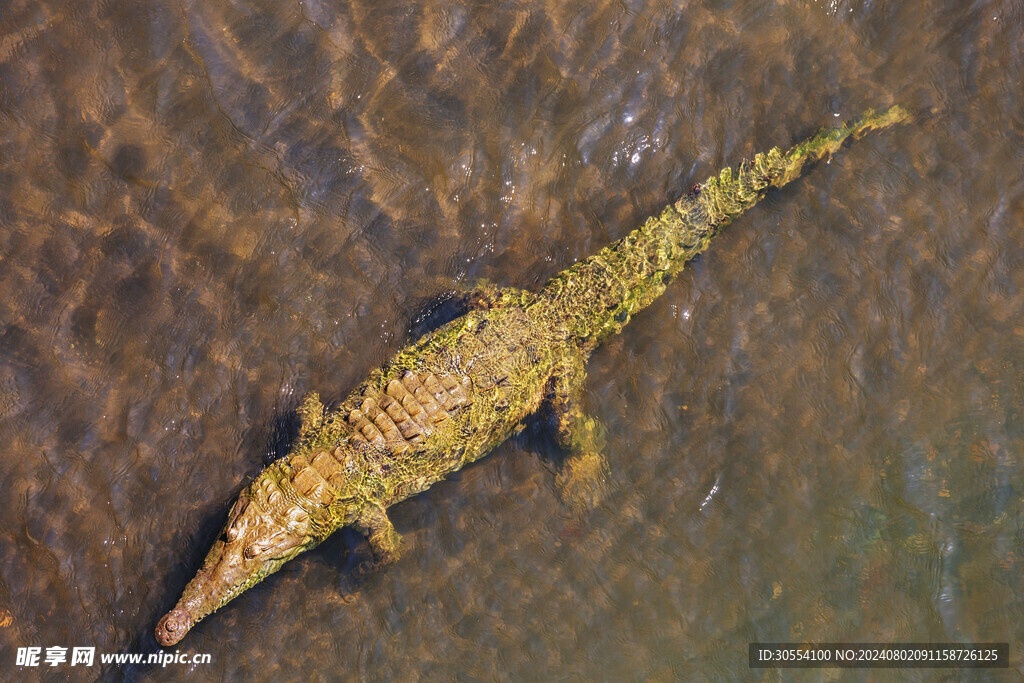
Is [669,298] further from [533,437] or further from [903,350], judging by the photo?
[903,350]

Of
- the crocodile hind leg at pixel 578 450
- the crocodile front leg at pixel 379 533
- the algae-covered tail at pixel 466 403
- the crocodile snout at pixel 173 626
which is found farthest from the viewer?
the crocodile hind leg at pixel 578 450

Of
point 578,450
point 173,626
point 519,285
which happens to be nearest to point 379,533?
point 173,626

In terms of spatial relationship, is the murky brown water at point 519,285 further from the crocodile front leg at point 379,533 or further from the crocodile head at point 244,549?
the crocodile head at point 244,549

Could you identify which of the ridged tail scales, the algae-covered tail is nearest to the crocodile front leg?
the algae-covered tail

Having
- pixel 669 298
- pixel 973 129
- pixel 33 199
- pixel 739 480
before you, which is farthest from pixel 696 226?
pixel 33 199

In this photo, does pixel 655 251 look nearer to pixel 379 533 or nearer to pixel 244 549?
pixel 379 533

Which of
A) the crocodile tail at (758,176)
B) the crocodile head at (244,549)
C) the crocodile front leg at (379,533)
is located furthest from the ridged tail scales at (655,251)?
the crocodile head at (244,549)

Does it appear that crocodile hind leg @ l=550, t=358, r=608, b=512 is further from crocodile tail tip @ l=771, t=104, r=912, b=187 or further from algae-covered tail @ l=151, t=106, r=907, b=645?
crocodile tail tip @ l=771, t=104, r=912, b=187
